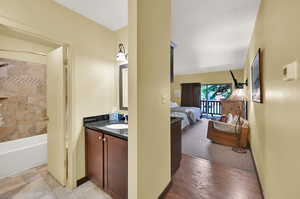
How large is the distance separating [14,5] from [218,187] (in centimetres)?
345

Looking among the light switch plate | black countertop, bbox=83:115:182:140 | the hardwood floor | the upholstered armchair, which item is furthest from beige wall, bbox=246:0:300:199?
the upholstered armchair

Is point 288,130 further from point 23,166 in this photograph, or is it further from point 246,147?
point 23,166

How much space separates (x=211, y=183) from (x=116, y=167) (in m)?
A: 1.51

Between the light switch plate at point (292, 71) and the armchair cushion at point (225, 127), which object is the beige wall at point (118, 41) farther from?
the armchair cushion at point (225, 127)

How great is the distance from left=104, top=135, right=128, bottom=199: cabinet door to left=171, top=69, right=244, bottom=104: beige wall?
6867 mm

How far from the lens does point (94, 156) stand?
69.7 inches

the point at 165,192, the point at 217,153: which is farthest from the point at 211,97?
the point at 165,192

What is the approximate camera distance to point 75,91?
179 centimetres

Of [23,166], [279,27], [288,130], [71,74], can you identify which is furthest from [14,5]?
[288,130]

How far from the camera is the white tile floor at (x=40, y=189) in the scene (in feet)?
5.41

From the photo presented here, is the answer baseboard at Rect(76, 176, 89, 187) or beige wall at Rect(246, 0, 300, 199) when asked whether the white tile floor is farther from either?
beige wall at Rect(246, 0, 300, 199)

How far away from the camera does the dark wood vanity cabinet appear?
1421mm

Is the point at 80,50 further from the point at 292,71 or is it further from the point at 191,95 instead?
the point at 191,95

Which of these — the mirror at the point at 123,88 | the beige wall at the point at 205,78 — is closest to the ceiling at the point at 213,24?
the mirror at the point at 123,88
